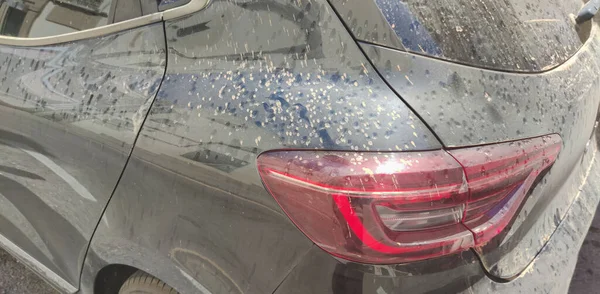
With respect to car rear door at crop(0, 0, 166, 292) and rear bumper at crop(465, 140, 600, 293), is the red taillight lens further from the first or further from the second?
car rear door at crop(0, 0, 166, 292)

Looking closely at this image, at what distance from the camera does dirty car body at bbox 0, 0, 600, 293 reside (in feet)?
3.86

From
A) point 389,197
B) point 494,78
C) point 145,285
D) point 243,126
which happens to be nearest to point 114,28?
point 243,126

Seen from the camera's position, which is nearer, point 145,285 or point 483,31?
point 483,31

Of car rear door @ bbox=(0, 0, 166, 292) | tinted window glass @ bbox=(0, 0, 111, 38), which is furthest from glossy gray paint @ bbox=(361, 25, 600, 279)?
tinted window glass @ bbox=(0, 0, 111, 38)

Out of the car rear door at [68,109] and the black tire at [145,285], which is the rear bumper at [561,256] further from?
the car rear door at [68,109]

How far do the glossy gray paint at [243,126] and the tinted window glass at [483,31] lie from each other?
0.16 meters

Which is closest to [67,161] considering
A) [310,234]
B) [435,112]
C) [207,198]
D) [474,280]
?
[207,198]

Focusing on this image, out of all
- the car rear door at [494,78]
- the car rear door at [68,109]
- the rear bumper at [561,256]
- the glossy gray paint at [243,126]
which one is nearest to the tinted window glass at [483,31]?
the car rear door at [494,78]

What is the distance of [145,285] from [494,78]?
1225mm

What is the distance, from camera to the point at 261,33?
132 cm

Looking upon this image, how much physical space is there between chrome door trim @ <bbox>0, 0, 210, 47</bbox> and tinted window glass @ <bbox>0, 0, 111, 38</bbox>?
37 mm

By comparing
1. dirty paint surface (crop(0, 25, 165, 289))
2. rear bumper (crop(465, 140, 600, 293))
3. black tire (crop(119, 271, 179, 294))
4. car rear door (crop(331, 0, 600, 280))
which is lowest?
black tire (crop(119, 271, 179, 294))

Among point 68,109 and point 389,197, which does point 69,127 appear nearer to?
point 68,109

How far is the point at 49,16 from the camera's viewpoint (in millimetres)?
1905
